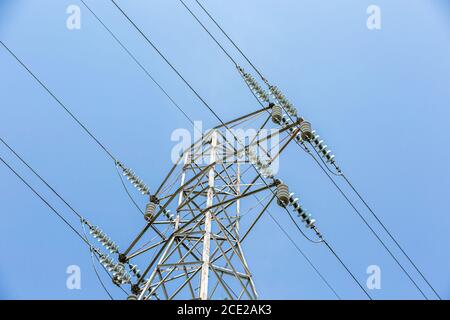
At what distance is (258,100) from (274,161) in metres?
3.09

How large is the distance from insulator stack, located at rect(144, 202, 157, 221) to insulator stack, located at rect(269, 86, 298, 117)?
16.4ft

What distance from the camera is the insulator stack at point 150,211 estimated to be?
16.8m

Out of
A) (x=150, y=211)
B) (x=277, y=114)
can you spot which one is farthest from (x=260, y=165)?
(x=150, y=211)

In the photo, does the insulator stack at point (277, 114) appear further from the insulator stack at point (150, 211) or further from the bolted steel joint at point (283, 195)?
the insulator stack at point (150, 211)

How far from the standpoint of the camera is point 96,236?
17.8 metres

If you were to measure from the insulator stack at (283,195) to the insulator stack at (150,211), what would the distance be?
410 cm

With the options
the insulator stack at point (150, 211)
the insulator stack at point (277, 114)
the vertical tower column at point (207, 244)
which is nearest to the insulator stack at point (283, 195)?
the vertical tower column at point (207, 244)

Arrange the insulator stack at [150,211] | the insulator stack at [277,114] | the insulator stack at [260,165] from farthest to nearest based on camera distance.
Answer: the insulator stack at [277,114], the insulator stack at [150,211], the insulator stack at [260,165]

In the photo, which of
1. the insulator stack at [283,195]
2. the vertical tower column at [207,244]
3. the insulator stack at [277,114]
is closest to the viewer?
the vertical tower column at [207,244]

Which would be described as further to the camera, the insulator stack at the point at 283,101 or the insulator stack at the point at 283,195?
the insulator stack at the point at 283,101

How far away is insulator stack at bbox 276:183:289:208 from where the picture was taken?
1450 centimetres

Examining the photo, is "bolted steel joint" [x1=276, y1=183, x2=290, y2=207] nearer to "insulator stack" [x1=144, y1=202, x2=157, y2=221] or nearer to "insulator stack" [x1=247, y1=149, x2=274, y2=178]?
"insulator stack" [x1=247, y1=149, x2=274, y2=178]

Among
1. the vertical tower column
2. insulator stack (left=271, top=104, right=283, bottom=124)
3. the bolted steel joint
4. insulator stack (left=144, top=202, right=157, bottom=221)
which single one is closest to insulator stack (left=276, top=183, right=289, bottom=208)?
the bolted steel joint
